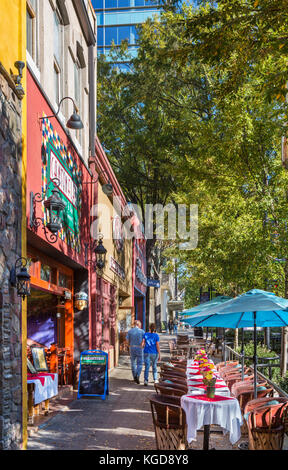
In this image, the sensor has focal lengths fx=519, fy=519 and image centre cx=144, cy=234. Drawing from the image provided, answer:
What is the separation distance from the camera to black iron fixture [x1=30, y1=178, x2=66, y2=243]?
26.7 feet

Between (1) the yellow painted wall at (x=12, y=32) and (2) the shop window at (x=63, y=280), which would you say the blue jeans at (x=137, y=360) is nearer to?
(2) the shop window at (x=63, y=280)

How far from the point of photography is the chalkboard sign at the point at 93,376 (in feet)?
37.6

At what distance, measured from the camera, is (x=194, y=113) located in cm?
2370

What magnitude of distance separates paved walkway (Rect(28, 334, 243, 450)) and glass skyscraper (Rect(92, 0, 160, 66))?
196ft

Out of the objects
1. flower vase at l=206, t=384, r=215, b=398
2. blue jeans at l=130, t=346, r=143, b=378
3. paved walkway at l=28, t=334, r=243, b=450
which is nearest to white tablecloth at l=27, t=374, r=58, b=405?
paved walkway at l=28, t=334, r=243, b=450

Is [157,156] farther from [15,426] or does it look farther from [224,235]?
[15,426]

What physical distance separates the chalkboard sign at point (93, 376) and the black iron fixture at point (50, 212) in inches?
133

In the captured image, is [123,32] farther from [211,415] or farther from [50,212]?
[211,415]

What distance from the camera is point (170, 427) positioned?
697cm

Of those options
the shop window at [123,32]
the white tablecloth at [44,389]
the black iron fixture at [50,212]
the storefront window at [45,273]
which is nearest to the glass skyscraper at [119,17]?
the shop window at [123,32]

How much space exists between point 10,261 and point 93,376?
18.1ft

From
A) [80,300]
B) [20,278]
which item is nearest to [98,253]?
[80,300]

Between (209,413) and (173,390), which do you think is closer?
(209,413)
